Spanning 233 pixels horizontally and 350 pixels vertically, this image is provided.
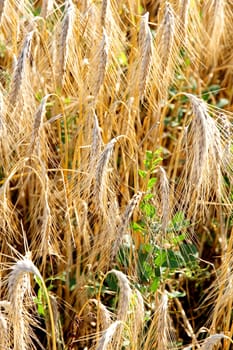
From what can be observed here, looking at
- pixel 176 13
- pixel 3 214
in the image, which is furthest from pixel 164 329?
pixel 176 13

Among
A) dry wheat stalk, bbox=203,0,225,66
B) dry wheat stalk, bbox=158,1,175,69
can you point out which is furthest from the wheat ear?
dry wheat stalk, bbox=203,0,225,66

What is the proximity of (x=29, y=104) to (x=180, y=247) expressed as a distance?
464mm

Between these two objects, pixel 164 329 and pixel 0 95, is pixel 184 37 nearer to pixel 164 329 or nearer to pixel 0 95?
pixel 0 95

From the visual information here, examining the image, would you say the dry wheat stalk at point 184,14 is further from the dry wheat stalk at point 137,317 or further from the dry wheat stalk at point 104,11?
the dry wheat stalk at point 137,317

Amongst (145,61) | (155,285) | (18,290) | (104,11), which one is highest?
(104,11)

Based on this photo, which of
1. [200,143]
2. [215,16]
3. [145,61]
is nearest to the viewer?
[200,143]

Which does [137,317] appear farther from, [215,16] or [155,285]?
[215,16]

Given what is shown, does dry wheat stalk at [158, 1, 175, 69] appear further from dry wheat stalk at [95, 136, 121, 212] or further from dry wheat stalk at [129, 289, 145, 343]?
dry wheat stalk at [129, 289, 145, 343]

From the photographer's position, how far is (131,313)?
1.34 meters

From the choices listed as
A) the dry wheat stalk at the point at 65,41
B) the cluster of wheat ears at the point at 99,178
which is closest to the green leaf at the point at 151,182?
the cluster of wheat ears at the point at 99,178

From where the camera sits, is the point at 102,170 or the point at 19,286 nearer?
the point at 19,286

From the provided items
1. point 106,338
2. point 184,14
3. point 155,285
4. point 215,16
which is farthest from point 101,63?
point 106,338

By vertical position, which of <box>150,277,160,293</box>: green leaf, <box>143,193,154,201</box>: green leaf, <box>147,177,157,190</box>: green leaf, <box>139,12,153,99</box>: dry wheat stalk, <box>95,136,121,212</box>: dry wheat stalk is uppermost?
<box>139,12,153,99</box>: dry wheat stalk

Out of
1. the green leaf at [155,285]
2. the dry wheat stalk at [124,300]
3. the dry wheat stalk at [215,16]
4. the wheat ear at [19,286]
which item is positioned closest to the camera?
the wheat ear at [19,286]
